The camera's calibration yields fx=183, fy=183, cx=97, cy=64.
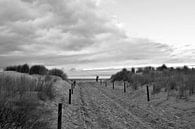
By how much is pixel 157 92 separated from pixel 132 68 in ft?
144

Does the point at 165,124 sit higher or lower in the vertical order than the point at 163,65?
lower

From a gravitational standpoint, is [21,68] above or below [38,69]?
above

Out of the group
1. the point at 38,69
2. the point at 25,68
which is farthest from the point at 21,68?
the point at 38,69

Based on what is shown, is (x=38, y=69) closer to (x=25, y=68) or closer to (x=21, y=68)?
(x=25, y=68)

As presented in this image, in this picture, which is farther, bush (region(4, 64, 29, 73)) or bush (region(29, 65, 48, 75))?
bush (region(4, 64, 29, 73))

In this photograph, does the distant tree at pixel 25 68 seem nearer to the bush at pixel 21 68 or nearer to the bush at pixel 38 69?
the bush at pixel 21 68

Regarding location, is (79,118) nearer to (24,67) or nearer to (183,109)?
(183,109)

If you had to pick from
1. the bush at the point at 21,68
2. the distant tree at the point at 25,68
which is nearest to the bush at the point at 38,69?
the distant tree at the point at 25,68

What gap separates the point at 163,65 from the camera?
Result: 216 feet

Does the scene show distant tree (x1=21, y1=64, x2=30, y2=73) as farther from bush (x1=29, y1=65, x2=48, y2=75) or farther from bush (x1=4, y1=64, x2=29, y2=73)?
bush (x1=29, y1=65, x2=48, y2=75)

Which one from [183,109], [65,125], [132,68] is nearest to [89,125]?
[65,125]

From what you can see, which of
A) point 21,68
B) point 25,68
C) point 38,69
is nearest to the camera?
point 38,69

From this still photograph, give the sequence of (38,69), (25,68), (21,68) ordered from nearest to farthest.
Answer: (38,69)
(25,68)
(21,68)

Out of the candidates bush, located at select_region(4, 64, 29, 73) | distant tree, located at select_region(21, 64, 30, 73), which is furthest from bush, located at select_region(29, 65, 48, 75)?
bush, located at select_region(4, 64, 29, 73)
